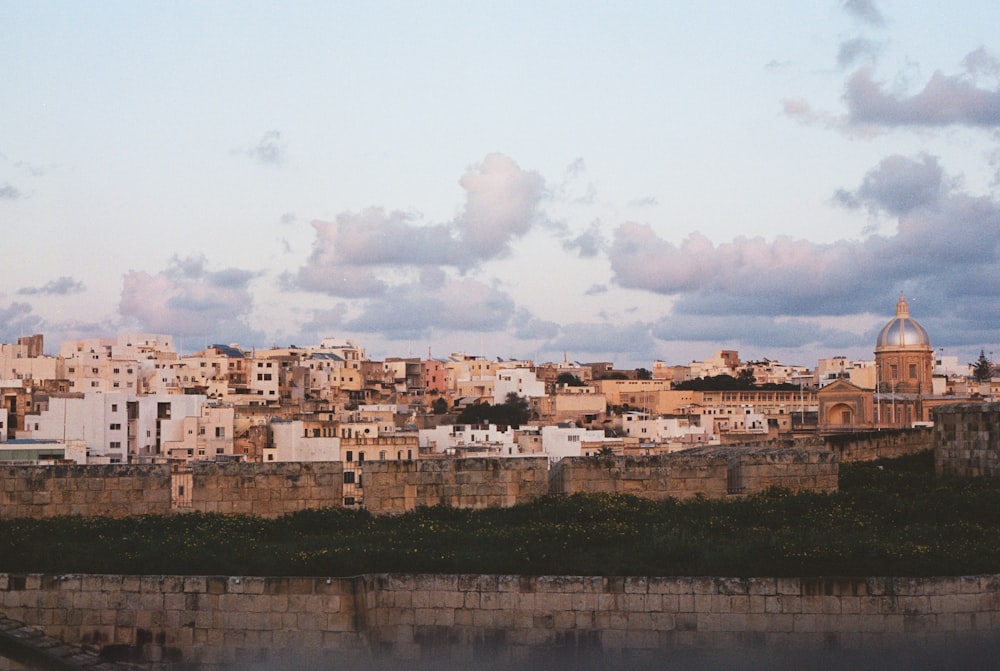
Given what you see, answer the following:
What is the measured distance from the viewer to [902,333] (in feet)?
408

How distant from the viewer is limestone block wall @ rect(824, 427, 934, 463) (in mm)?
20172

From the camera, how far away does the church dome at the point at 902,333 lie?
124 metres

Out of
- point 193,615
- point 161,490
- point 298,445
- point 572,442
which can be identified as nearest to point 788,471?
point 193,615

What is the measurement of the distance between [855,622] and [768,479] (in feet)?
12.0

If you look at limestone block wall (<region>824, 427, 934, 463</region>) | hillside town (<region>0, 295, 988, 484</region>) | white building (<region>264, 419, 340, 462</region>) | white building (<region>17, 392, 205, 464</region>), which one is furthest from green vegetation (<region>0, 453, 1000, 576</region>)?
white building (<region>17, 392, 205, 464</region>)

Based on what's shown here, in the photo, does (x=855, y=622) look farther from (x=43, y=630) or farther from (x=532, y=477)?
(x=43, y=630)

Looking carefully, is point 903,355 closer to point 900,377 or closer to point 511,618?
point 900,377

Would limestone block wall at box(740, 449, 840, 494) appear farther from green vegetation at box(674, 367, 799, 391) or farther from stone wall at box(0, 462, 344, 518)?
green vegetation at box(674, 367, 799, 391)

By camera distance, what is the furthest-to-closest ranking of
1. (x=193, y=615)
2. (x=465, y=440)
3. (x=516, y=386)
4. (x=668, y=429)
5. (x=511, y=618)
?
(x=516, y=386) < (x=668, y=429) < (x=465, y=440) < (x=193, y=615) < (x=511, y=618)

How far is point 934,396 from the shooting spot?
392ft

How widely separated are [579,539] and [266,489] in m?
3.95

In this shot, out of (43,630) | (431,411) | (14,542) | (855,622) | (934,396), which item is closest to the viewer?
(855,622)

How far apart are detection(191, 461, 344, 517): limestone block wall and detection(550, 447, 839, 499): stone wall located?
2688 mm

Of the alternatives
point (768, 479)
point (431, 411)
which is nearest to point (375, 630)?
point (768, 479)
